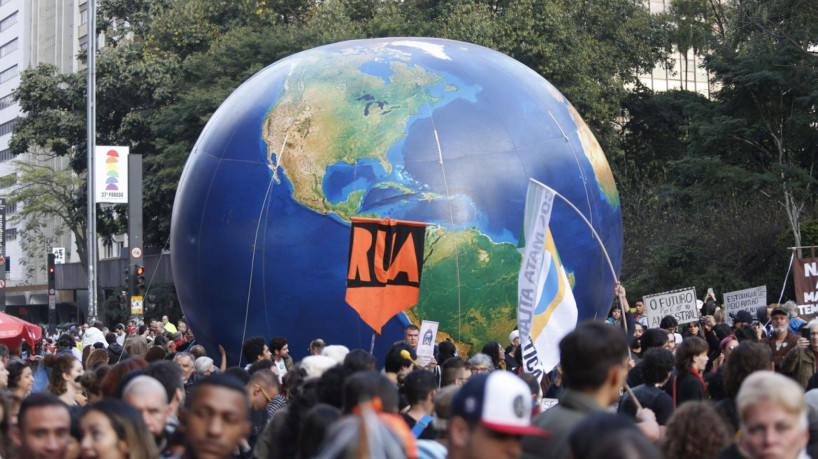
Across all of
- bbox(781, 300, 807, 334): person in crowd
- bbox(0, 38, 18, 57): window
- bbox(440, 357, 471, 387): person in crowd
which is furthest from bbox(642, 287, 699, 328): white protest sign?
bbox(0, 38, 18, 57): window

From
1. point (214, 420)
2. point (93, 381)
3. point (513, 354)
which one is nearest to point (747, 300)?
point (513, 354)

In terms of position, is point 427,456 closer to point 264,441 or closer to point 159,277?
point 264,441

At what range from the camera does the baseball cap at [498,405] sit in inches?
140

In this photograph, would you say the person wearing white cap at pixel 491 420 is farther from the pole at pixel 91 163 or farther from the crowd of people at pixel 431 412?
the pole at pixel 91 163

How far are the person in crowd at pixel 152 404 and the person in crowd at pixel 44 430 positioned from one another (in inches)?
11.3

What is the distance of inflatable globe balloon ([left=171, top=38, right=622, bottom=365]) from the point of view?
12.4 meters

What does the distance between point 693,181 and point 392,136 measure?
18845 millimetres

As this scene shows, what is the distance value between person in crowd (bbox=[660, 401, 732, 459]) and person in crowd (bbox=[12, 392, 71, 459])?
262 centimetres

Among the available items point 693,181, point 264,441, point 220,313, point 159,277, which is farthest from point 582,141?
point 159,277

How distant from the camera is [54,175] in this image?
169 ft

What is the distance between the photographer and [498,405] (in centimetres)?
357

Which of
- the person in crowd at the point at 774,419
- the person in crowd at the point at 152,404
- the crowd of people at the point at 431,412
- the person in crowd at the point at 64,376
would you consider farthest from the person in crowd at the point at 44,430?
the person in crowd at the point at 64,376

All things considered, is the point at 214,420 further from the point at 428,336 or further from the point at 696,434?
the point at 428,336

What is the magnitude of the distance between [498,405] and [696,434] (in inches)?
65.2
